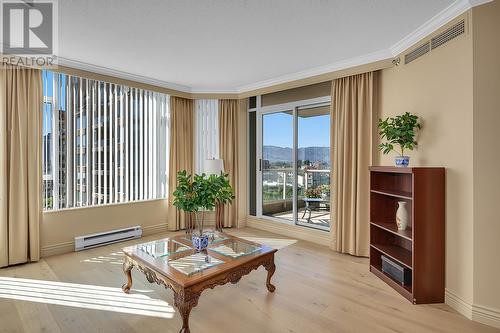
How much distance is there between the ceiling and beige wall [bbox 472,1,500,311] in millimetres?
297

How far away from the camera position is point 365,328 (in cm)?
206

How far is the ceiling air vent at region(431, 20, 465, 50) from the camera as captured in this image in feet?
7.59

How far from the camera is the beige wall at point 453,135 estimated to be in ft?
7.36

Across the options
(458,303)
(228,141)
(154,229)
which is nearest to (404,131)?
(458,303)

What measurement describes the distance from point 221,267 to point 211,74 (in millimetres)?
3032

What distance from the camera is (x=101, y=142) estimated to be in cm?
407

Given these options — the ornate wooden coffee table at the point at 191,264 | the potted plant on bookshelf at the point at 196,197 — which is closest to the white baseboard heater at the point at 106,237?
the ornate wooden coffee table at the point at 191,264

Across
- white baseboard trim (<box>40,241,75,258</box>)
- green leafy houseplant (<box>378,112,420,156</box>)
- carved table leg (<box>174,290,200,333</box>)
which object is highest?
green leafy houseplant (<box>378,112,420,156</box>)

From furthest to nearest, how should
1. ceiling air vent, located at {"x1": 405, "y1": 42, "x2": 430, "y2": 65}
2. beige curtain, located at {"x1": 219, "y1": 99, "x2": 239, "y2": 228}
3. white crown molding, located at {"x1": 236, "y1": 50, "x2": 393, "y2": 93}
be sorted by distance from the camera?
1. beige curtain, located at {"x1": 219, "y1": 99, "x2": 239, "y2": 228}
2. white crown molding, located at {"x1": 236, "y1": 50, "x2": 393, "y2": 93}
3. ceiling air vent, located at {"x1": 405, "y1": 42, "x2": 430, "y2": 65}

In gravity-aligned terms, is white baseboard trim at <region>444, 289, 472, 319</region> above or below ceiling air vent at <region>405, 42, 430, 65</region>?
below

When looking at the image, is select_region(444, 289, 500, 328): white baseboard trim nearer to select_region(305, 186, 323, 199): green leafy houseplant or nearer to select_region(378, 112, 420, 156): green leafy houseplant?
select_region(378, 112, 420, 156): green leafy houseplant

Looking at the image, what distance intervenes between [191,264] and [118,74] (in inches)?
125

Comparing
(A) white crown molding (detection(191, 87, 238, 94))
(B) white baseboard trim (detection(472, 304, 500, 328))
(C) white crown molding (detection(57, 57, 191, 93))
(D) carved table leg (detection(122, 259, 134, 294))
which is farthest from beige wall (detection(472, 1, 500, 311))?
(C) white crown molding (detection(57, 57, 191, 93))

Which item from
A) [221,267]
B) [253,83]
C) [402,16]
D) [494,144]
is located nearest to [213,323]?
[221,267]
